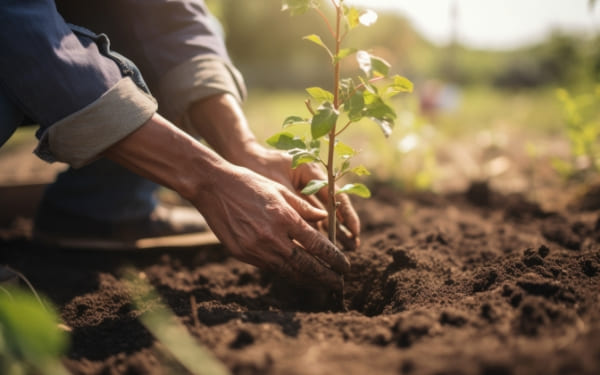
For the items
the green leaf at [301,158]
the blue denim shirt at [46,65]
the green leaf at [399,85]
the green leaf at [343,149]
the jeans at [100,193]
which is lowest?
the jeans at [100,193]

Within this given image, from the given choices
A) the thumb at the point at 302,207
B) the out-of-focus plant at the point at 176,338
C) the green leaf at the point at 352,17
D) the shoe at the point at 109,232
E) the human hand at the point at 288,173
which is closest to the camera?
the out-of-focus plant at the point at 176,338

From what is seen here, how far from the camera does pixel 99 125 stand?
1377 mm

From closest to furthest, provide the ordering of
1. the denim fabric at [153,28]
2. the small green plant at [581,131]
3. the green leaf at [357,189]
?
the green leaf at [357,189] < the denim fabric at [153,28] < the small green plant at [581,131]

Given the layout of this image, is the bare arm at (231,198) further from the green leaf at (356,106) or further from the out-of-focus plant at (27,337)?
the out-of-focus plant at (27,337)

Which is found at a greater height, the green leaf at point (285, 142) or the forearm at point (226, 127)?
the green leaf at point (285, 142)

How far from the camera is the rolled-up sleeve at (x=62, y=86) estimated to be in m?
1.33

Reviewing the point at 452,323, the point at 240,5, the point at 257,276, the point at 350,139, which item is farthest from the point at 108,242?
the point at 240,5

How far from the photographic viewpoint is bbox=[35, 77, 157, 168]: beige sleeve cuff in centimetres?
137

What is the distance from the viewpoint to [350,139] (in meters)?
5.89

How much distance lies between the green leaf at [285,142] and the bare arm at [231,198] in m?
0.14

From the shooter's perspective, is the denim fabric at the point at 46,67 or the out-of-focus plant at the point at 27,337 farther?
the denim fabric at the point at 46,67

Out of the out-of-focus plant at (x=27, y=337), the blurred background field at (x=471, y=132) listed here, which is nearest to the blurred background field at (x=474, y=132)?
the blurred background field at (x=471, y=132)

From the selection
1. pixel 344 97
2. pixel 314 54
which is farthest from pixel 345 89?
pixel 314 54

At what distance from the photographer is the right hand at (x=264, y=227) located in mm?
1404
